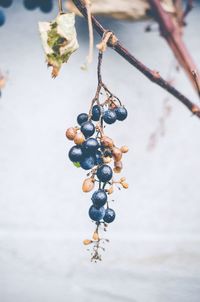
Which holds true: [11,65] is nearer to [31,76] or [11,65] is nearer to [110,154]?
[31,76]

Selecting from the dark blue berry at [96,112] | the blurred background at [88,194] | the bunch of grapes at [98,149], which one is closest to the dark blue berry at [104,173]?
the bunch of grapes at [98,149]

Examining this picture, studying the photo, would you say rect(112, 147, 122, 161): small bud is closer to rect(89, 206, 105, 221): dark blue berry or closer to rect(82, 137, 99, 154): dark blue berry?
rect(82, 137, 99, 154): dark blue berry

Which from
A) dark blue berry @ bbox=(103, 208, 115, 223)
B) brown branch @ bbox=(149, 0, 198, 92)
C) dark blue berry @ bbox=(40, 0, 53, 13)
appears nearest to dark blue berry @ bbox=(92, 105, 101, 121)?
dark blue berry @ bbox=(103, 208, 115, 223)

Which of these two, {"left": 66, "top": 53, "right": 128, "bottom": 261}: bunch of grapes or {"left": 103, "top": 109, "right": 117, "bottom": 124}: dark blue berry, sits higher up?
{"left": 103, "top": 109, "right": 117, "bottom": 124}: dark blue berry

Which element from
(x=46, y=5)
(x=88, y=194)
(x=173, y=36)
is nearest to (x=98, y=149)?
(x=173, y=36)

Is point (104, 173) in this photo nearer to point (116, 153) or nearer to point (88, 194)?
point (116, 153)

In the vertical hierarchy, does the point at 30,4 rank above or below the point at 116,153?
above

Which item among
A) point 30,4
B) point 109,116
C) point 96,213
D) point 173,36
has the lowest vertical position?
point 96,213
